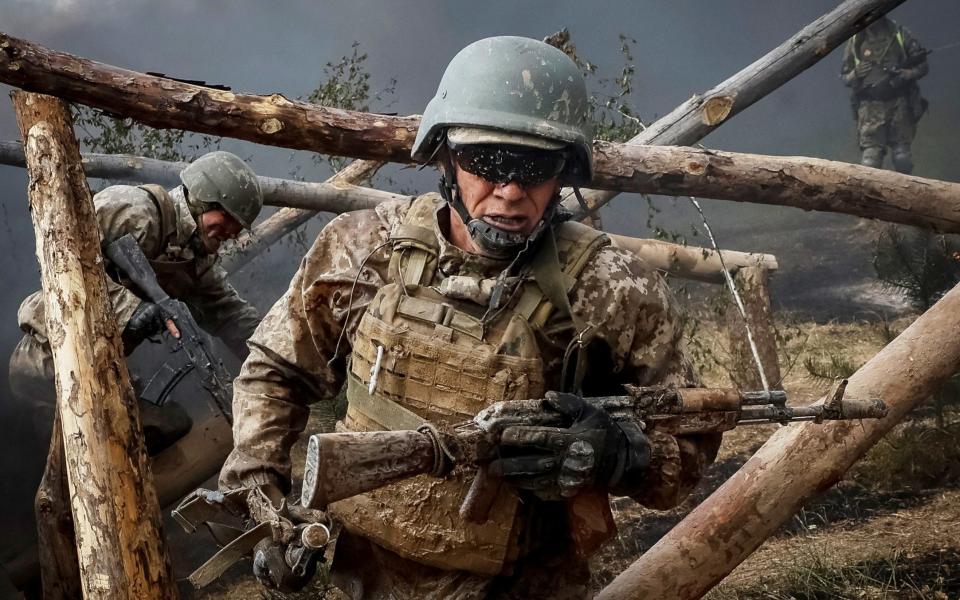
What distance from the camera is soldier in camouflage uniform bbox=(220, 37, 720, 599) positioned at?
256 cm

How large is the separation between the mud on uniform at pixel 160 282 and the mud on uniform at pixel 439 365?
2.38 metres

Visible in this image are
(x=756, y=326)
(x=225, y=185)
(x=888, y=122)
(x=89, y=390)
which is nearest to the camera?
(x=89, y=390)

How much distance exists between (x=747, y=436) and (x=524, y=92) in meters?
4.81

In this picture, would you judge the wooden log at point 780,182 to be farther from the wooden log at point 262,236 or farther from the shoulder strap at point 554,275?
the wooden log at point 262,236

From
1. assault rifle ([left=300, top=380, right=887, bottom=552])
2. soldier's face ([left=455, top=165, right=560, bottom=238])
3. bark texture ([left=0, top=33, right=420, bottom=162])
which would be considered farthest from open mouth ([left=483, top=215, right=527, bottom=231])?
bark texture ([left=0, top=33, right=420, bottom=162])

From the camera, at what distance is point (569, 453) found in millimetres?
2238

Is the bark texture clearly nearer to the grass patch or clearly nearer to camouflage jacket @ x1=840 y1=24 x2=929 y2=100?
the grass patch

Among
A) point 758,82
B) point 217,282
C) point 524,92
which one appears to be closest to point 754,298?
point 758,82

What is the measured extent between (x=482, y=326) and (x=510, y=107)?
59 centimetres

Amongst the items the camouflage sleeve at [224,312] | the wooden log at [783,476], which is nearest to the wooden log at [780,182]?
the wooden log at [783,476]

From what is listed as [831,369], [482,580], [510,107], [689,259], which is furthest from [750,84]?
[482,580]

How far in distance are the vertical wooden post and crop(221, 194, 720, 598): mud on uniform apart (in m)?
4.47

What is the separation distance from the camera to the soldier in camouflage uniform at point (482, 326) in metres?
2.56

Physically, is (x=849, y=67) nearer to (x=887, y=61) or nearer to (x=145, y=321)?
(x=887, y=61)
